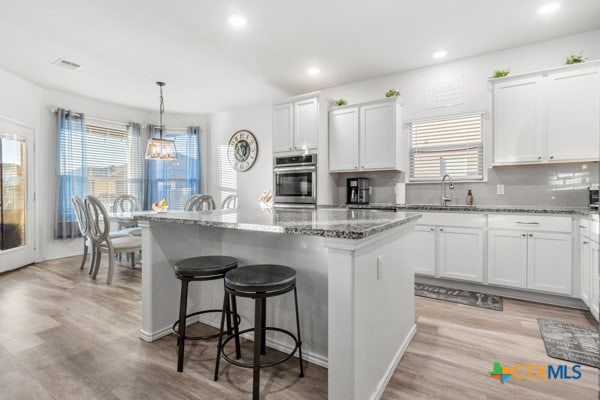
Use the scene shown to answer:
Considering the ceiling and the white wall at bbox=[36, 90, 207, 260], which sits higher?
the ceiling

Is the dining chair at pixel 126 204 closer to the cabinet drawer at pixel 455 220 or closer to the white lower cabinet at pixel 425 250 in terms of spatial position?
the white lower cabinet at pixel 425 250

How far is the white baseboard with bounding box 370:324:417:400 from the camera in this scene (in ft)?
5.40

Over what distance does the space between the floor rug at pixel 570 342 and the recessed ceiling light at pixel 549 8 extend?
2753 millimetres

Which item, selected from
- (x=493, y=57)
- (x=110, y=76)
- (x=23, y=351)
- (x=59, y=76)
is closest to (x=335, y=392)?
(x=23, y=351)

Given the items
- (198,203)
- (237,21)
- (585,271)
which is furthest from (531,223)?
(198,203)

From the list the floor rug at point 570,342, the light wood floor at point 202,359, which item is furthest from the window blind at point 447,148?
the floor rug at point 570,342

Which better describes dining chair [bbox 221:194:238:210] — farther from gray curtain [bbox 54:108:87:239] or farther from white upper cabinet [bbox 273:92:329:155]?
gray curtain [bbox 54:108:87:239]

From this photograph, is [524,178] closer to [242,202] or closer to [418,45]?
[418,45]

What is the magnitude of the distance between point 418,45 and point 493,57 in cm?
97

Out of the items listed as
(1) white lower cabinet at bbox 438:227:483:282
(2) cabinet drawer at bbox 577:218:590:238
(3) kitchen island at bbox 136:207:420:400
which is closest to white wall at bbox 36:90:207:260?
(3) kitchen island at bbox 136:207:420:400

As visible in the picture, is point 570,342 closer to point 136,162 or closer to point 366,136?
point 366,136

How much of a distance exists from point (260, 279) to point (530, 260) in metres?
2.90

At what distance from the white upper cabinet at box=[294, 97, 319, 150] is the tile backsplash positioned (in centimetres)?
134

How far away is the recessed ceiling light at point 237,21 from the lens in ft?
9.66
